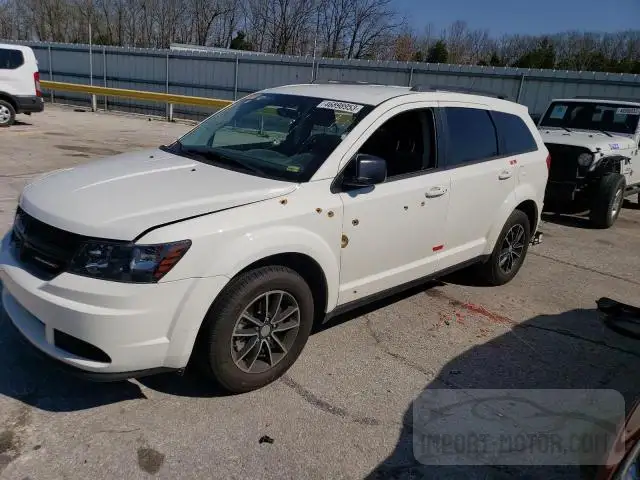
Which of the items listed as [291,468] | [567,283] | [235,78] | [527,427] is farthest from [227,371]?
[235,78]

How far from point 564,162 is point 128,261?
740 centimetres

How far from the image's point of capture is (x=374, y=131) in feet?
12.5

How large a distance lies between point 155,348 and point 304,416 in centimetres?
94

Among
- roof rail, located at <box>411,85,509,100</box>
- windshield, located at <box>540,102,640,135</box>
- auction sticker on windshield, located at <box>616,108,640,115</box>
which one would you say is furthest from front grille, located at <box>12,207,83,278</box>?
auction sticker on windshield, located at <box>616,108,640,115</box>

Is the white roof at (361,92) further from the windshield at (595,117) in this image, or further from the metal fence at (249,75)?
the metal fence at (249,75)

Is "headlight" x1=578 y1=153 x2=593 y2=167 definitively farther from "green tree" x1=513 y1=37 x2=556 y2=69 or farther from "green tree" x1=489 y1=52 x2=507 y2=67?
"green tree" x1=489 y1=52 x2=507 y2=67

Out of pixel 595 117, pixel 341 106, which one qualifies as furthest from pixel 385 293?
pixel 595 117

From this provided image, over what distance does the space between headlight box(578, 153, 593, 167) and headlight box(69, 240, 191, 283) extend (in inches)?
284

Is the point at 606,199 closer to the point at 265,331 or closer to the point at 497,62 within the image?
the point at 265,331

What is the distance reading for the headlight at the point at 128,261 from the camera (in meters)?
2.73

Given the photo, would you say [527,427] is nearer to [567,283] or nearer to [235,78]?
[567,283]

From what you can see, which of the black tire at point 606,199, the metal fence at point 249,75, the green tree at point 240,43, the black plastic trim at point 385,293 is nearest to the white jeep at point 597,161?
the black tire at point 606,199

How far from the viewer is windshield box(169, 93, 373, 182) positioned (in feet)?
11.8

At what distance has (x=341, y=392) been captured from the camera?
3.41 metres
